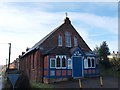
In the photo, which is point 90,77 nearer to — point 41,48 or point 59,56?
point 59,56

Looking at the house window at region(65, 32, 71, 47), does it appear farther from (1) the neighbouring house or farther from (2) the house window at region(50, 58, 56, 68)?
(2) the house window at region(50, 58, 56, 68)

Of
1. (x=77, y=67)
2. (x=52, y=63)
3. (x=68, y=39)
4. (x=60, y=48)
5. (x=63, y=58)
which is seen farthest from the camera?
(x=68, y=39)

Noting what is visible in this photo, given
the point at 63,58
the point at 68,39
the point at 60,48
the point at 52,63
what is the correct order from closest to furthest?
the point at 52,63
the point at 63,58
the point at 60,48
the point at 68,39

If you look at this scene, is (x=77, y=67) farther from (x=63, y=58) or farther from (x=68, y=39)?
(x=68, y=39)

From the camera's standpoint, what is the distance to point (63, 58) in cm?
2839

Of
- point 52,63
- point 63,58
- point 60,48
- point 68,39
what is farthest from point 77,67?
point 68,39

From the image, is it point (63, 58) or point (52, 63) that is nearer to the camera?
point (52, 63)

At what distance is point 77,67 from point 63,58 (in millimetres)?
2481

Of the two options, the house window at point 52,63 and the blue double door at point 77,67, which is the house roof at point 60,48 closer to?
the house window at point 52,63

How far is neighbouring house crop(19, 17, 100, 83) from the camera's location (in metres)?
27.5

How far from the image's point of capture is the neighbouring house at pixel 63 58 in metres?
27.5

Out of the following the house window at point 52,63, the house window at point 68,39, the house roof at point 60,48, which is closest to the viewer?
the house window at point 52,63

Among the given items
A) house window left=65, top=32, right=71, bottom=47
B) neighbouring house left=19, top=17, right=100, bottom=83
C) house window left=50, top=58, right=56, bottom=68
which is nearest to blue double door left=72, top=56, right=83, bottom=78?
neighbouring house left=19, top=17, right=100, bottom=83

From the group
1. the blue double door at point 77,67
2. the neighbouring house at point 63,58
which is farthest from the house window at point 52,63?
the blue double door at point 77,67
